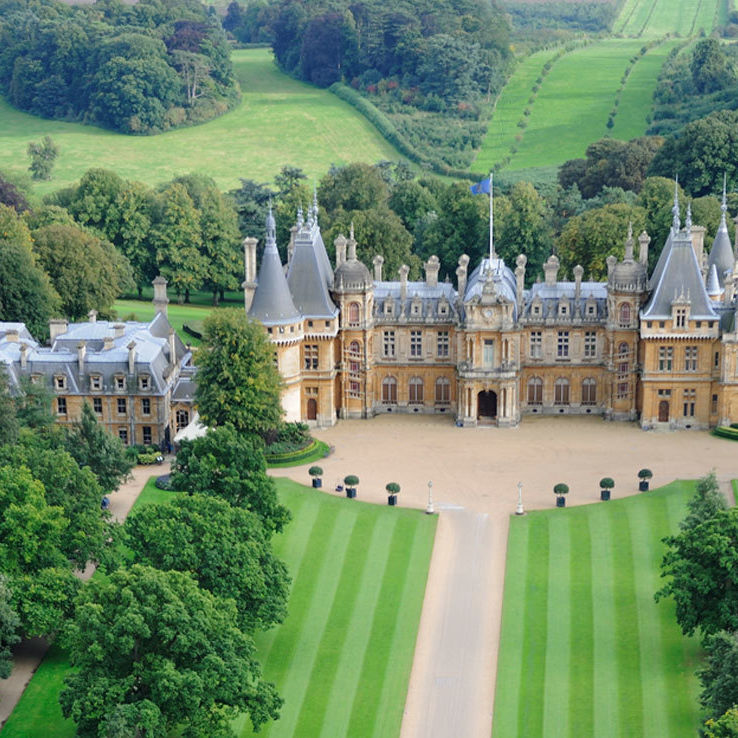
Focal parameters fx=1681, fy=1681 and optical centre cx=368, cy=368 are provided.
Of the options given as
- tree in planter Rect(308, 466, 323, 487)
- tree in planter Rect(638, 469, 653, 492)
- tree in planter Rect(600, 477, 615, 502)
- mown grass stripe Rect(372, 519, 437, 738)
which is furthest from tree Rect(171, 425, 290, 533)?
tree in planter Rect(638, 469, 653, 492)

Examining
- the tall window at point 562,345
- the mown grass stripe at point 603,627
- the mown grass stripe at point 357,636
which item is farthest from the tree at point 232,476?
the tall window at point 562,345

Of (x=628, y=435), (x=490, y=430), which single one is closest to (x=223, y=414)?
(x=490, y=430)

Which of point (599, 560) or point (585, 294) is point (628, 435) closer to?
point (585, 294)

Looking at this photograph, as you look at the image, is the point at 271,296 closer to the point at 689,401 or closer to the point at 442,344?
the point at 442,344

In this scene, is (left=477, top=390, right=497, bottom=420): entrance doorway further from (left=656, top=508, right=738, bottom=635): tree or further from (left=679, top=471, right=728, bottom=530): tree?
(left=656, top=508, right=738, bottom=635): tree

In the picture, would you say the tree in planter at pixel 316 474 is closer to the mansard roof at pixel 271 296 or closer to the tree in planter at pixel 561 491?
the mansard roof at pixel 271 296
